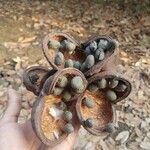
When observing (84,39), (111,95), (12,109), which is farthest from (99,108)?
(84,39)

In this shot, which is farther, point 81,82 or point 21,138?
point 21,138

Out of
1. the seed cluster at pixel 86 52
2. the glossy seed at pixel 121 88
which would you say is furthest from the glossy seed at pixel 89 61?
the glossy seed at pixel 121 88

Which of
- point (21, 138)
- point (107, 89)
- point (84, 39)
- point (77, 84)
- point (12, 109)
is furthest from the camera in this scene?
point (84, 39)

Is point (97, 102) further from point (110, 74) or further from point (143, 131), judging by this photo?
point (143, 131)

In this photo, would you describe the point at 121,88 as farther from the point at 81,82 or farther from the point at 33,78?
the point at 33,78

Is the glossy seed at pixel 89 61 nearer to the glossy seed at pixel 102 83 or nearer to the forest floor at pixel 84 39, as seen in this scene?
the glossy seed at pixel 102 83

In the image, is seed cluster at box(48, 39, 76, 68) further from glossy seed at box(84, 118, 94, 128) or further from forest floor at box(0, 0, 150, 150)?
forest floor at box(0, 0, 150, 150)
